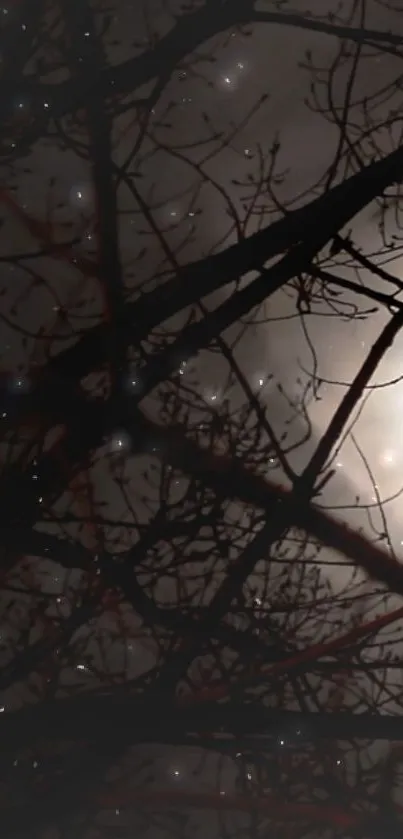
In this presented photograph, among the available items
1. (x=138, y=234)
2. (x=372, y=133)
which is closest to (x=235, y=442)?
(x=138, y=234)

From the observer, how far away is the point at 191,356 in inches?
30.4

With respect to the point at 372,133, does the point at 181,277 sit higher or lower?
lower

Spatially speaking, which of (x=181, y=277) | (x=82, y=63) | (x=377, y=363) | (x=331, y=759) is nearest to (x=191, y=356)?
(x=181, y=277)

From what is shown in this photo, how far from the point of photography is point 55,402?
0.75m

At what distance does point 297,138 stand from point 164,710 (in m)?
0.54

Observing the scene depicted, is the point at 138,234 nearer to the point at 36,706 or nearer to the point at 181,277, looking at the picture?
the point at 181,277

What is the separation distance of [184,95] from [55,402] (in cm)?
31

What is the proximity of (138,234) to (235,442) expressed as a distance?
0.21 metres

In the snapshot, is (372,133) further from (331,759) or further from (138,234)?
(331,759)

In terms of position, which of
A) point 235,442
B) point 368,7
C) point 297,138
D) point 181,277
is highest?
point 368,7

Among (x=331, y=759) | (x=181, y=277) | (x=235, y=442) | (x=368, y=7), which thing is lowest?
(x=331, y=759)

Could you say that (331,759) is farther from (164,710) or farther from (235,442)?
(235,442)

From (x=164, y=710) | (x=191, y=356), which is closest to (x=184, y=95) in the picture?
(x=191, y=356)

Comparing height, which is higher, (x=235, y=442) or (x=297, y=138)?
(x=297, y=138)
